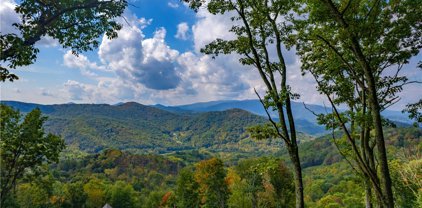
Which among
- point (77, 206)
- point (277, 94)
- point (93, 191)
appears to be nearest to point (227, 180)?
point (77, 206)

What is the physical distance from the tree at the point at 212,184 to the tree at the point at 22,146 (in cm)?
3963

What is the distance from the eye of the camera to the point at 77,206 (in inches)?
2844

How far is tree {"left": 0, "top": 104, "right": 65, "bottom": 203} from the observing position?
1686 cm

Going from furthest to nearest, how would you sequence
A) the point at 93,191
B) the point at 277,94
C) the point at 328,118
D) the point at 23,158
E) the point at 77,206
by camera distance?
the point at 93,191
the point at 77,206
the point at 23,158
the point at 328,118
the point at 277,94

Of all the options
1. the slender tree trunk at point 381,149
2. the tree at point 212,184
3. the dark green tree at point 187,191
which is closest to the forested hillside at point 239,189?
the dark green tree at point 187,191

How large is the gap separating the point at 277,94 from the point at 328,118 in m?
2.50

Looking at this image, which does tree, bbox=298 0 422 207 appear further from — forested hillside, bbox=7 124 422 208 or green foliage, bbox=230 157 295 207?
green foliage, bbox=230 157 295 207

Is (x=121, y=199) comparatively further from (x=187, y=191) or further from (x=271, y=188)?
(x=271, y=188)

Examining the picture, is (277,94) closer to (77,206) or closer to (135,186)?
A: (77,206)

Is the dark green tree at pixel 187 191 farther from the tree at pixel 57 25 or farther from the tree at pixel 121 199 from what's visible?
the tree at pixel 57 25

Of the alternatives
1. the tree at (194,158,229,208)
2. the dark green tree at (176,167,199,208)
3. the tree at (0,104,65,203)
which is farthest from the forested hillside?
the tree at (0,104,65,203)

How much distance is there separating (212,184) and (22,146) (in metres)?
41.5

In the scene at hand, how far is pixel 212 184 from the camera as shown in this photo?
55719mm

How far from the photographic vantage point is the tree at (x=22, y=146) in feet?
55.3
